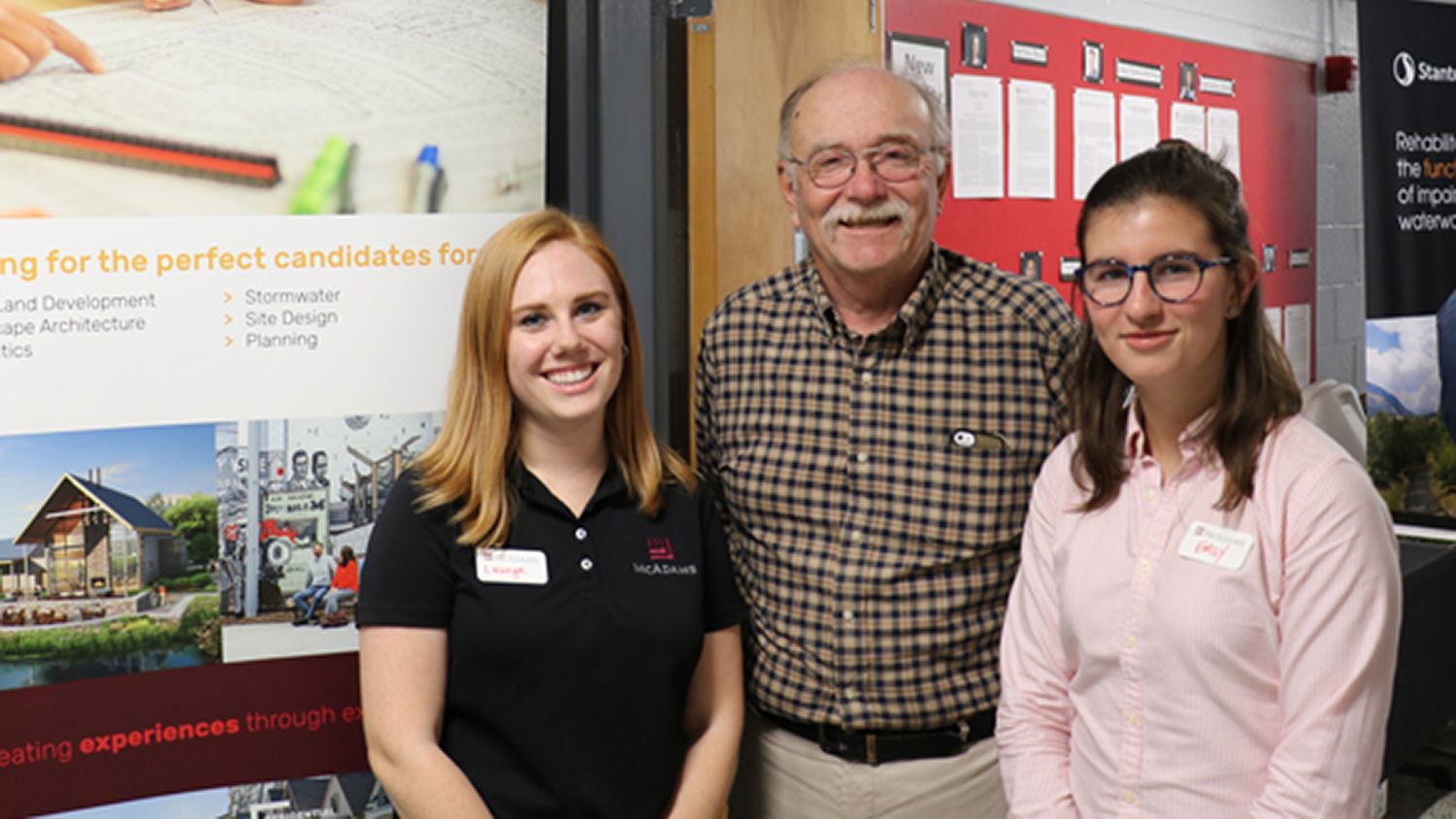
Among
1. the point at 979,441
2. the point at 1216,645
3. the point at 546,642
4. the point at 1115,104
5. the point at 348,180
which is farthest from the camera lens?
the point at 1115,104

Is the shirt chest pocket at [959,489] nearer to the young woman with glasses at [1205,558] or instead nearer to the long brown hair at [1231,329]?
the young woman with glasses at [1205,558]

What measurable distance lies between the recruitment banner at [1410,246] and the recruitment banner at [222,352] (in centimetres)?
343

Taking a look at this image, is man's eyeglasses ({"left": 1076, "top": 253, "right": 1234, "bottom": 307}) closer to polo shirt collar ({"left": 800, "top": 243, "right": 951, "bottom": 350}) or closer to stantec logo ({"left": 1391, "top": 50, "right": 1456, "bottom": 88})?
polo shirt collar ({"left": 800, "top": 243, "right": 951, "bottom": 350})

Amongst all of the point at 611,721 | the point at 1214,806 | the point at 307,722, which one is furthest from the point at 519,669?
the point at 1214,806

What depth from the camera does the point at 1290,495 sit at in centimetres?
145

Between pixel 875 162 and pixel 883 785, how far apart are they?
88 centimetres

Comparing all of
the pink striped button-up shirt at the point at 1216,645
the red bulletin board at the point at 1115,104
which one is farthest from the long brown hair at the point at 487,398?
the red bulletin board at the point at 1115,104

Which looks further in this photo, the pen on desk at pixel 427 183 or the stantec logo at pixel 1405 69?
the stantec logo at pixel 1405 69

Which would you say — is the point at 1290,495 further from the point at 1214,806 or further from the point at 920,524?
the point at 920,524

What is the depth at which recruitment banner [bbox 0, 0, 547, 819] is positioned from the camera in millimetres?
1844

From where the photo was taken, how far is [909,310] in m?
1.92

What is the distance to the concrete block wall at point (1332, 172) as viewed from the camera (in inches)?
229

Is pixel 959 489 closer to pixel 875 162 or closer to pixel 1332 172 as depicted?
pixel 875 162

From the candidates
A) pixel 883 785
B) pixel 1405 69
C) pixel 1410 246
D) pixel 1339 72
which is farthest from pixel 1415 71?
pixel 883 785
